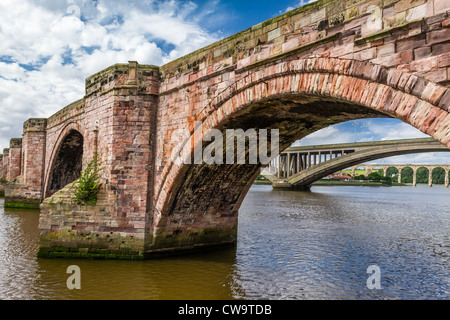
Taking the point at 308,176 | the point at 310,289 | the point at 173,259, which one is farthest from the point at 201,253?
the point at 308,176

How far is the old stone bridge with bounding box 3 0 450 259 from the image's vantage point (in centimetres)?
499

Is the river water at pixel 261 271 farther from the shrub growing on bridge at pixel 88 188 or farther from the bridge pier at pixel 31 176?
the bridge pier at pixel 31 176

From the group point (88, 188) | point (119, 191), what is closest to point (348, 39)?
point (119, 191)

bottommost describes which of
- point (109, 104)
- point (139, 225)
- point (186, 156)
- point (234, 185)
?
point (139, 225)

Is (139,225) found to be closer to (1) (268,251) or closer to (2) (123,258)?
(2) (123,258)

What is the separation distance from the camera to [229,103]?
26.4 ft

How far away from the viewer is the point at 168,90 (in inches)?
399

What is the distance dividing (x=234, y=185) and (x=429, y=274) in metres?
5.49

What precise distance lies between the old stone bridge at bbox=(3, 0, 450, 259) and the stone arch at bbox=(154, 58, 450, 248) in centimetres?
2

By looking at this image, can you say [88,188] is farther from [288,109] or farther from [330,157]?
[330,157]

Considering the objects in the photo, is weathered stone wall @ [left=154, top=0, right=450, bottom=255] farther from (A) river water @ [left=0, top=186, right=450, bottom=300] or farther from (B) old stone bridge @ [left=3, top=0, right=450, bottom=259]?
(A) river water @ [left=0, top=186, right=450, bottom=300]

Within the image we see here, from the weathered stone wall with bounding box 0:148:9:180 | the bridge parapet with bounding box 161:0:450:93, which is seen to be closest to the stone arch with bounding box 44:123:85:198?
the bridge parapet with bounding box 161:0:450:93

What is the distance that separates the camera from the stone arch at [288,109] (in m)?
4.86

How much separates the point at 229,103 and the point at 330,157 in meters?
34.3
